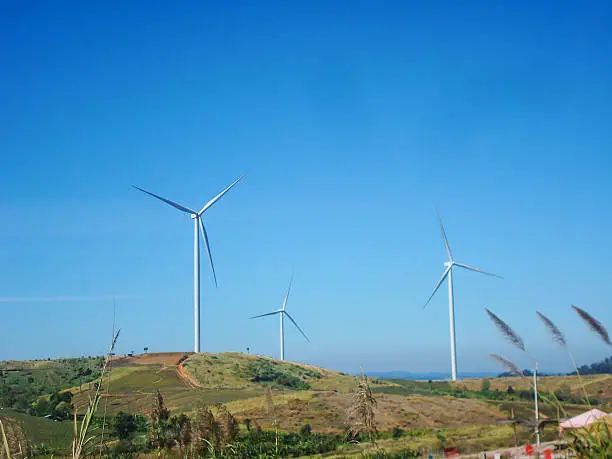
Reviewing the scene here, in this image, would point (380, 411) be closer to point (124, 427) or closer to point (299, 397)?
point (299, 397)

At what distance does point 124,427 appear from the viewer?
3509 cm

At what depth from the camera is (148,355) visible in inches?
2589

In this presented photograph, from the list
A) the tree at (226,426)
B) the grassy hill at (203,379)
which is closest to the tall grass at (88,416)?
the tree at (226,426)

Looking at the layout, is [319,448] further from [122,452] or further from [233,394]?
[233,394]

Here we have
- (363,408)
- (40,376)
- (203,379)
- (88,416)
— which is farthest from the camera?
(40,376)

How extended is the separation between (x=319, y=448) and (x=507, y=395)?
74.2 ft

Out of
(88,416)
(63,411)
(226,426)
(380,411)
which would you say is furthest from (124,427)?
(88,416)

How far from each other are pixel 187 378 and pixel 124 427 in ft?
72.1

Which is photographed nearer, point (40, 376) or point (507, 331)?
point (507, 331)

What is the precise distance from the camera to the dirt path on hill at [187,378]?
5516cm

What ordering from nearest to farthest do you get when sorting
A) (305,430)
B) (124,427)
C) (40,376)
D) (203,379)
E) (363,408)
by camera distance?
(363,408) → (124,427) → (305,430) → (203,379) → (40,376)

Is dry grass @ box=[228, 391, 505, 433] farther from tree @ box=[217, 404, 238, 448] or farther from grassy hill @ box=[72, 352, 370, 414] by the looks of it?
tree @ box=[217, 404, 238, 448]

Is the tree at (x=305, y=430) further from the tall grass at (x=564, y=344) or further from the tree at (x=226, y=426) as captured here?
the tall grass at (x=564, y=344)

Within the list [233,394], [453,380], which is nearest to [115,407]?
[233,394]
